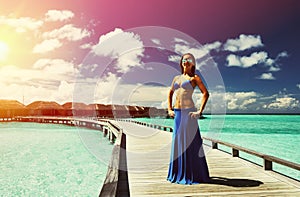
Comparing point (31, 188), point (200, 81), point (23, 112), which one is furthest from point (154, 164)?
point (23, 112)

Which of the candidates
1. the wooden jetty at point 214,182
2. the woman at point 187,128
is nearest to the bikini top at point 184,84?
the woman at point 187,128

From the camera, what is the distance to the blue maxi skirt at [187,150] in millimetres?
5262

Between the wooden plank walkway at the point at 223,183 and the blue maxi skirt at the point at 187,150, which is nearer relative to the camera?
the wooden plank walkway at the point at 223,183

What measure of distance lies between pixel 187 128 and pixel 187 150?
405 mm

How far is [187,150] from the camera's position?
5.26 metres

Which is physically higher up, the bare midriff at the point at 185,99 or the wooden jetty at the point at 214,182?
the bare midriff at the point at 185,99

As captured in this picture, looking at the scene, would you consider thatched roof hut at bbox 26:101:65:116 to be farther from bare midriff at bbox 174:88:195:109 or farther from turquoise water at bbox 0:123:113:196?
bare midriff at bbox 174:88:195:109

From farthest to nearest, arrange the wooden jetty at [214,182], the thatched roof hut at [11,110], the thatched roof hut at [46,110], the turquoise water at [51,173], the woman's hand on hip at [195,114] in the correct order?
the thatched roof hut at [46,110], the thatched roof hut at [11,110], the turquoise water at [51,173], the woman's hand on hip at [195,114], the wooden jetty at [214,182]

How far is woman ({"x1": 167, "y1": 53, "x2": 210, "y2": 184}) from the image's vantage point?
5.26 meters

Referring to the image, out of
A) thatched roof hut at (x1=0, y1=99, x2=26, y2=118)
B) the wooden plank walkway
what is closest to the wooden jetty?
the wooden plank walkway

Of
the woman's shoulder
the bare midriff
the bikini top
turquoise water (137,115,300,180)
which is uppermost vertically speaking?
the woman's shoulder

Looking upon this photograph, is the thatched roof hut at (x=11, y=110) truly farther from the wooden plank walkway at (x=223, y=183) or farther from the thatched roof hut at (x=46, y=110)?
the wooden plank walkway at (x=223, y=183)

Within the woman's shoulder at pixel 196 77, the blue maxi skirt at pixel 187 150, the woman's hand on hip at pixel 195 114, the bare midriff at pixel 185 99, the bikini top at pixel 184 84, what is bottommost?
the blue maxi skirt at pixel 187 150

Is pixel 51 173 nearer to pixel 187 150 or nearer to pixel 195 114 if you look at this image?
pixel 187 150
